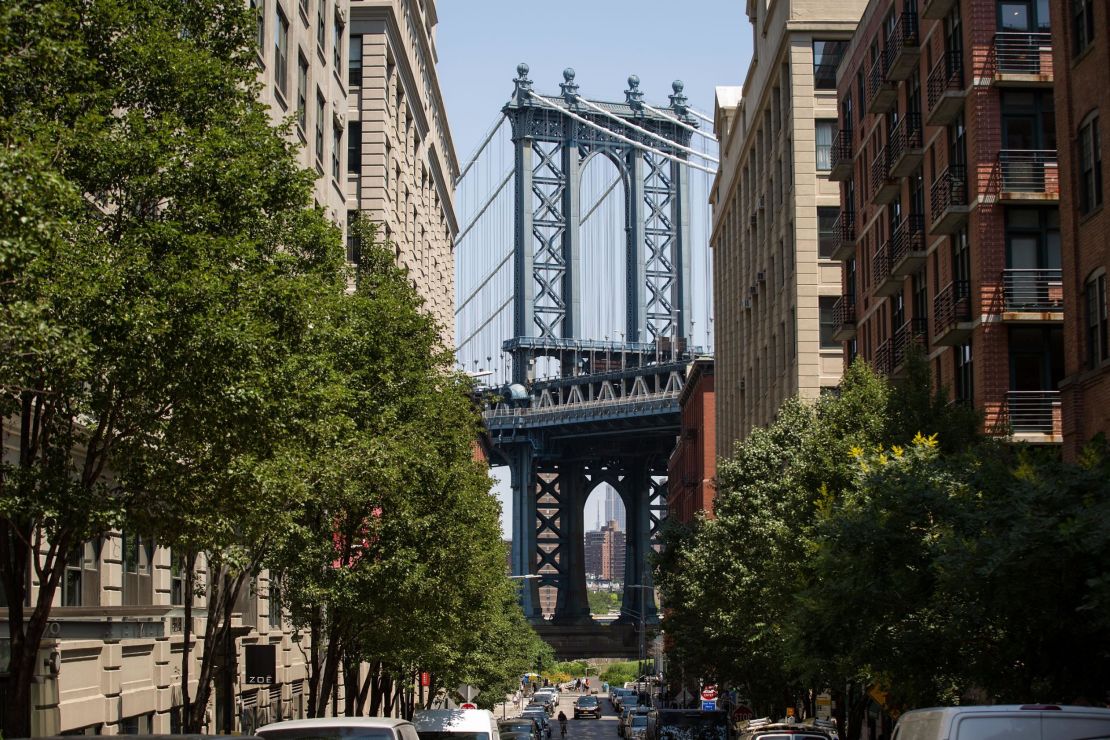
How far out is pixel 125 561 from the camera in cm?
3122

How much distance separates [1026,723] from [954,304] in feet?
93.7

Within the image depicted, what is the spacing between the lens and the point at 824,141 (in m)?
69.0

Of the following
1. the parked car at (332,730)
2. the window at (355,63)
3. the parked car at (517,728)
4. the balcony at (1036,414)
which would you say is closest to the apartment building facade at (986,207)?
the balcony at (1036,414)

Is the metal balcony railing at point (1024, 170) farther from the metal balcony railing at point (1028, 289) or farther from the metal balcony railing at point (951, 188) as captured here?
the metal balcony railing at point (1028, 289)

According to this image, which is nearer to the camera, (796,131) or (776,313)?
(796,131)

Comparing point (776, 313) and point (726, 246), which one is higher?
point (726, 246)

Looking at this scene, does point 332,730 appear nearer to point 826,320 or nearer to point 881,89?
point 881,89

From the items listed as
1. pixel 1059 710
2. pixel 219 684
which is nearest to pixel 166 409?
pixel 1059 710

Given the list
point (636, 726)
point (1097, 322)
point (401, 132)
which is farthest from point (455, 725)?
point (636, 726)

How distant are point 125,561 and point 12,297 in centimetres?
1697

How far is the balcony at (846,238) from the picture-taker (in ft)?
189

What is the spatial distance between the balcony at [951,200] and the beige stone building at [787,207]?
62.2 feet

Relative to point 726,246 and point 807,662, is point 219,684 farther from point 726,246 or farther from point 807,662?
point 726,246

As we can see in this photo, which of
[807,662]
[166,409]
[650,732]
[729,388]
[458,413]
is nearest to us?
[166,409]
